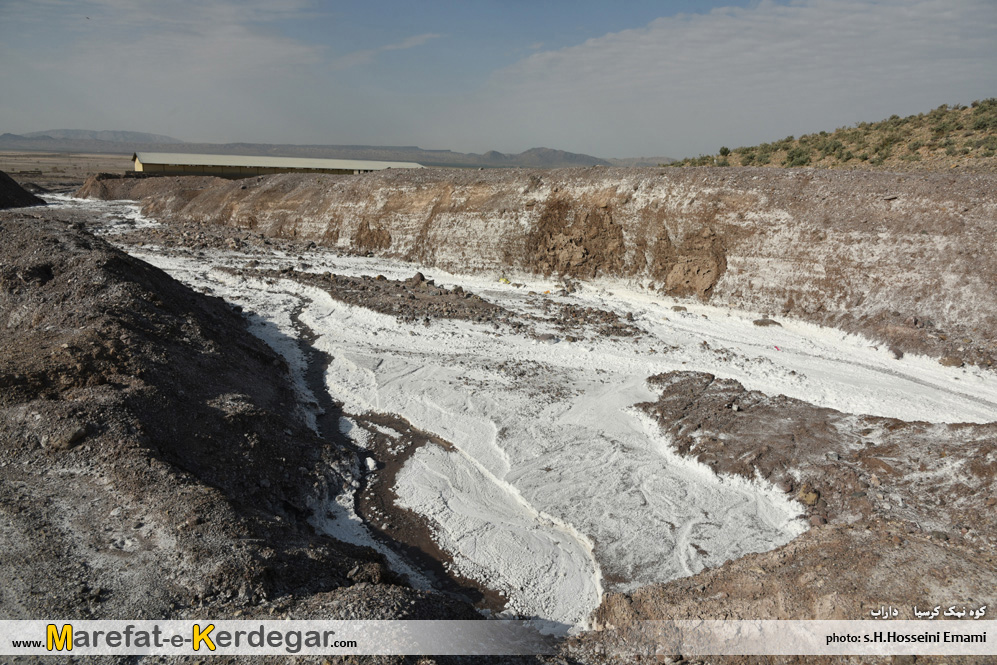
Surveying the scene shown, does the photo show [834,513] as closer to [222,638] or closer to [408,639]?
[408,639]

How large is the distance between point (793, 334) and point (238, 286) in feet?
52.3

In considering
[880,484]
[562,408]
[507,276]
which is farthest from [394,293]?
[880,484]

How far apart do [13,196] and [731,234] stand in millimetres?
34188

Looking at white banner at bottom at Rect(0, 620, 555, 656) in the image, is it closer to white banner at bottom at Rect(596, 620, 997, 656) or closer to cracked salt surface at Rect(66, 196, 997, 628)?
white banner at bottom at Rect(596, 620, 997, 656)

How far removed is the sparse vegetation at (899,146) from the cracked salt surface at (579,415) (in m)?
11.1

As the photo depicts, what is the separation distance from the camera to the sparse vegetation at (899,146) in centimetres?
1944

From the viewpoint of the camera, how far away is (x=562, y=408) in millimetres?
10359

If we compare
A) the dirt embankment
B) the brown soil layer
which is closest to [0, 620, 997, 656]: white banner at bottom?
the brown soil layer

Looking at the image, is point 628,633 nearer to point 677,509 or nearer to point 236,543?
point 677,509

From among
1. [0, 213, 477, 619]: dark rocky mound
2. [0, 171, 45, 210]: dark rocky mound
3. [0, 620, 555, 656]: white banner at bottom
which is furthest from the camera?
[0, 171, 45, 210]: dark rocky mound

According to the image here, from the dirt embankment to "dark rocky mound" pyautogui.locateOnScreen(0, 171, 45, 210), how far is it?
15.2 metres

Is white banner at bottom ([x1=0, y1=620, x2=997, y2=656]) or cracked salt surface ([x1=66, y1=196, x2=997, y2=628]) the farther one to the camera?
cracked salt surface ([x1=66, y1=196, x2=997, y2=628])

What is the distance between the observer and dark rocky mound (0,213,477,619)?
475 centimetres

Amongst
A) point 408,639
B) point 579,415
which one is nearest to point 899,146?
point 579,415
